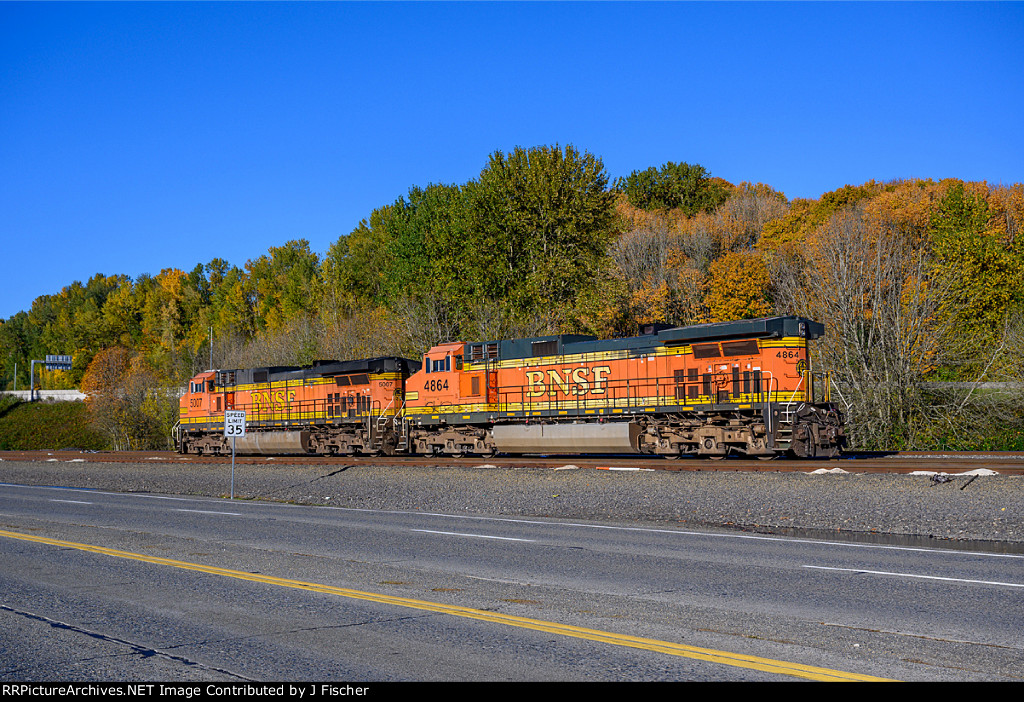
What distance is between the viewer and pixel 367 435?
32.8 metres

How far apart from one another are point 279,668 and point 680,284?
52645 millimetres

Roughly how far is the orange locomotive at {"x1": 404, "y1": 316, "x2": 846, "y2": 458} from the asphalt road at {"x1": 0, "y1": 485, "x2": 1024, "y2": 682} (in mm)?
8839

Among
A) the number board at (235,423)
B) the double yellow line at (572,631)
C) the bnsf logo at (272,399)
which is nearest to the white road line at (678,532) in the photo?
the number board at (235,423)

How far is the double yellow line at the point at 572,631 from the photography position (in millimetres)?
6016

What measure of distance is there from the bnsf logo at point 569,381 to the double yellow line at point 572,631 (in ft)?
54.6

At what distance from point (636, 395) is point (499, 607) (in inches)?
686

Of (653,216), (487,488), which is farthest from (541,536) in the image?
(653,216)

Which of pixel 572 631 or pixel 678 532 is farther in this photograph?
pixel 678 532

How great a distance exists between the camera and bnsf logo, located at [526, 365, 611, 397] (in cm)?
2644

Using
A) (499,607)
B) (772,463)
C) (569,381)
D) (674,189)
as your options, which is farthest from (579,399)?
(674,189)

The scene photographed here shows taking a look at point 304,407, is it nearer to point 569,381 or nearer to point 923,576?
point 569,381

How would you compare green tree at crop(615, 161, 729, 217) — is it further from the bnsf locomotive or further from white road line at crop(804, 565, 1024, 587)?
white road line at crop(804, 565, 1024, 587)

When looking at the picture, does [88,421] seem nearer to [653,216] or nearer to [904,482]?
[653,216]

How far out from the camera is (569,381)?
2725 centimetres
